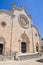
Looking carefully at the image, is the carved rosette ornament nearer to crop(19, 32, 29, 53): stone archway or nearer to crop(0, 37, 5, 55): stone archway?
crop(19, 32, 29, 53): stone archway

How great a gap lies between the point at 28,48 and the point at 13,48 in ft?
15.1

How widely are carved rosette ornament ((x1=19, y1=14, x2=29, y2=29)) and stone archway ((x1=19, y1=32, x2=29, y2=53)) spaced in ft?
5.48

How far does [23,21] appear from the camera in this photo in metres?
25.2

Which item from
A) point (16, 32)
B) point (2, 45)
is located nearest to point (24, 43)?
point (16, 32)

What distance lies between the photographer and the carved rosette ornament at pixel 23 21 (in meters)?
24.4

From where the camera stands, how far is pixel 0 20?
20797mm

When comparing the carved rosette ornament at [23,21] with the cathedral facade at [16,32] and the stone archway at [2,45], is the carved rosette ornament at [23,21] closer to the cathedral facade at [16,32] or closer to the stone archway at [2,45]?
the cathedral facade at [16,32]

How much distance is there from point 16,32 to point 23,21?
361 centimetres

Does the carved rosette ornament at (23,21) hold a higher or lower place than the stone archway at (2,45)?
higher

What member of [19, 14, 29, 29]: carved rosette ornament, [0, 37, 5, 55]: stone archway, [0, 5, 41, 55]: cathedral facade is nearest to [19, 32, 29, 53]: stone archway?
[0, 5, 41, 55]: cathedral facade

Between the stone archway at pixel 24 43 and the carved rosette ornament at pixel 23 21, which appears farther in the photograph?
the carved rosette ornament at pixel 23 21

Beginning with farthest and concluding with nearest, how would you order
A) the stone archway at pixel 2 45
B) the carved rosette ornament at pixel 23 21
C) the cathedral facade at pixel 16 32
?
the carved rosette ornament at pixel 23 21
the cathedral facade at pixel 16 32
the stone archway at pixel 2 45

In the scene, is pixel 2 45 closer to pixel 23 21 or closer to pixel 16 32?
pixel 16 32

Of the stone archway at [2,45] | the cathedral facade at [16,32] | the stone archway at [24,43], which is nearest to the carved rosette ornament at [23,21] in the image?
the cathedral facade at [16,32]
